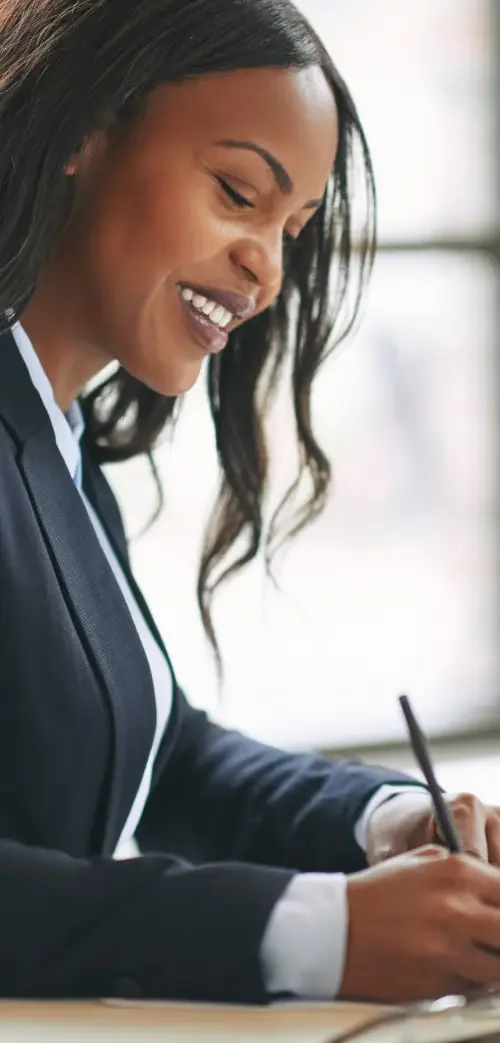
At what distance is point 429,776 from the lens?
0.83m

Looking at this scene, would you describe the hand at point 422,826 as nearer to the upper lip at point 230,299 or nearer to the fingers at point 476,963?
the fingers at point 476,963

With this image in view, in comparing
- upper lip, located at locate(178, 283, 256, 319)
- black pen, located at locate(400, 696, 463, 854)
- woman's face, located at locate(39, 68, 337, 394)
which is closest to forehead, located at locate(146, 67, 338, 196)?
woman's face, located at locate(39, 68, 337, 394)

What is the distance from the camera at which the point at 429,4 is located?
1.70 metres

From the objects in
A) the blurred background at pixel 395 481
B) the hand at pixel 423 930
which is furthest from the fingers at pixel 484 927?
the blurred background at pixel 395 481

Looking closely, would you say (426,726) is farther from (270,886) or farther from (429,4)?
(270,886)

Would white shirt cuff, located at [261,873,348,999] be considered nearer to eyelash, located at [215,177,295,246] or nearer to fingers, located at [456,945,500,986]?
fingers, located at [456,945,500,986]

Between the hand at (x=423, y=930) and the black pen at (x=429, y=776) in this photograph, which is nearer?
the hand at (x=423, y=930)

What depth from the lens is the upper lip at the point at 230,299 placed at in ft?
3.26

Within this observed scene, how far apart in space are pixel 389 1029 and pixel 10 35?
0.74 metres

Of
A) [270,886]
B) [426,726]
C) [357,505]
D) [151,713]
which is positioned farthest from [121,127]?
[426,726]

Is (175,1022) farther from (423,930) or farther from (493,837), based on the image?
(493,837)

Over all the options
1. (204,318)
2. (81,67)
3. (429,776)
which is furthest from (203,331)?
(429,776)

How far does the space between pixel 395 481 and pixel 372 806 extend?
0.79 m

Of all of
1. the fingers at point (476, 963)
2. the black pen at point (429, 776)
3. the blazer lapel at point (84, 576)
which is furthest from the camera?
the blazer lapel at point (84, 576)
